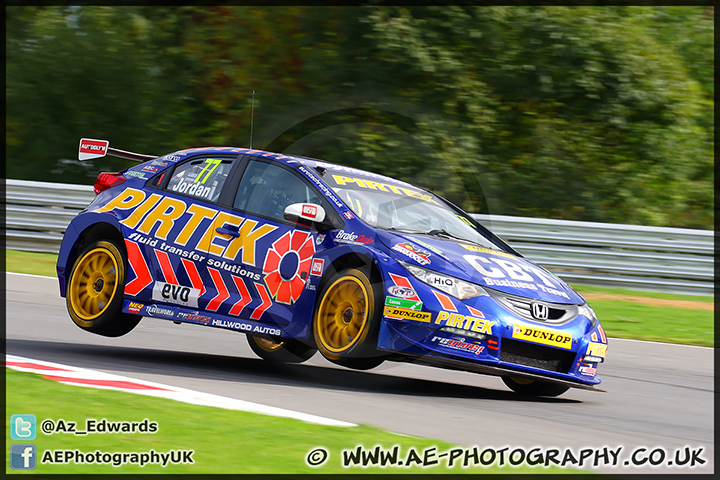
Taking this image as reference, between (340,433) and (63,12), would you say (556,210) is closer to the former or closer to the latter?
(63,12)

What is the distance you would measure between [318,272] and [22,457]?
285cm

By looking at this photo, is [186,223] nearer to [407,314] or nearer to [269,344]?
[269,344]

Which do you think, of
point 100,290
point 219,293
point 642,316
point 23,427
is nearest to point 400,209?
point 219,293

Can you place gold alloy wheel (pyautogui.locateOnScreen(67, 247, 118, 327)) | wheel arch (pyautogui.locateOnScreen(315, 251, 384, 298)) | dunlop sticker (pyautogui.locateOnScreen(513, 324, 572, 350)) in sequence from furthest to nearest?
gold alloy wheel (pyautogui.locateOnScreen(67, 247, 118, 327)) < wheel arch (pyautogui.locateOnScreen(315, 251, 384, 298)) < dunlop sticker (pyautogui.locateOnScreen(513, 324, 572, 350))

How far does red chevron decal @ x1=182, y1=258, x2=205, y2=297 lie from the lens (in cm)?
717

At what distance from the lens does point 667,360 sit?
358 inches

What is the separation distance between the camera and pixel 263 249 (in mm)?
6914

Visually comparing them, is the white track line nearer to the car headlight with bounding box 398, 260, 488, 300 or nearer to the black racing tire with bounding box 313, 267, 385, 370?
the black racing tire with bounding box 313, 267, 385, 370

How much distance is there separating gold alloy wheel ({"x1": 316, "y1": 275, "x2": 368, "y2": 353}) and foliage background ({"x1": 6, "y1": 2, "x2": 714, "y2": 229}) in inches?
437

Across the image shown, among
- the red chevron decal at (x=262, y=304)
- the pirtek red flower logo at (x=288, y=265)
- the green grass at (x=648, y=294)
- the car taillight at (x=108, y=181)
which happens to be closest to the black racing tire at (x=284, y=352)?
the red chevron decal at (x=262, y=304)

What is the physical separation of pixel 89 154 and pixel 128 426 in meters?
3.99

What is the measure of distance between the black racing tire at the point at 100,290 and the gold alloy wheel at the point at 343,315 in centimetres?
194

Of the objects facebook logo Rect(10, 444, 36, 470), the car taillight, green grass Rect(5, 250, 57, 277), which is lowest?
green grass Rect(5, 250, 57, 277)

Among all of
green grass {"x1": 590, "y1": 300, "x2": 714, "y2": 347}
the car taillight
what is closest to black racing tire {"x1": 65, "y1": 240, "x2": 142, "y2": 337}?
the car taillight
